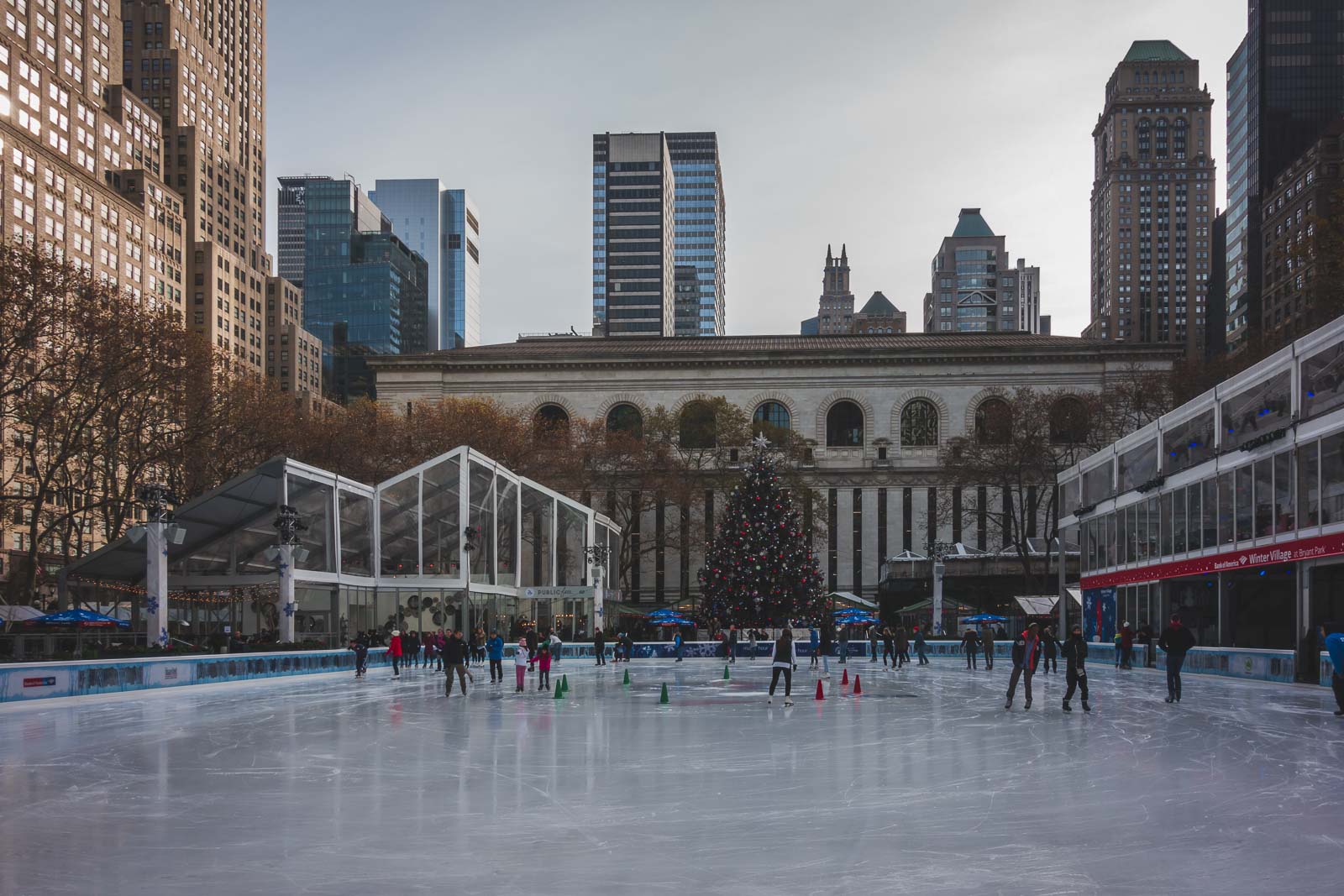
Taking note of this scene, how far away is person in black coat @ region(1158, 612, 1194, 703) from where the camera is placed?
76.0 ft

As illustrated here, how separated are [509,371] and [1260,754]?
8489 centimetres

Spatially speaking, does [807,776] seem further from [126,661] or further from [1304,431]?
[1304,431]

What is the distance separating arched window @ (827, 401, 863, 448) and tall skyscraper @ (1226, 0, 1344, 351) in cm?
4860

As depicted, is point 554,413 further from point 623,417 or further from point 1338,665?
point 1338,665

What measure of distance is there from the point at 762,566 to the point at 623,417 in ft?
132

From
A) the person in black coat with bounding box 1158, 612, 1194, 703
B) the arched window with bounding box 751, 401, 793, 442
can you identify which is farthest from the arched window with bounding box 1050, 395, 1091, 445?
the person in black coat with bounding box 1158, 612, 1194, 703

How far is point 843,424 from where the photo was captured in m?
98.3

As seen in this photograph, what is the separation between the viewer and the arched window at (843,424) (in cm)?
9781

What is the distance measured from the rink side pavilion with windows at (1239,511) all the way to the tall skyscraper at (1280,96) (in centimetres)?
8387

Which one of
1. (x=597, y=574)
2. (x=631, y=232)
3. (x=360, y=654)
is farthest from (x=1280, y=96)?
(x=360, y=654)

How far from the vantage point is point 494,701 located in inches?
1038

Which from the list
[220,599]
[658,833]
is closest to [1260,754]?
[658,833]

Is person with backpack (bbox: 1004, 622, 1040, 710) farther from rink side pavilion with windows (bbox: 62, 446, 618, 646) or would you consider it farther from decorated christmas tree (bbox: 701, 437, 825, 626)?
decorated christmas tree (bbox: 701, 437, 825, 626)

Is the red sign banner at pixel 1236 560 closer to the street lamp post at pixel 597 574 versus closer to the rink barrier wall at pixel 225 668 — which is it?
the rink barrier wall at pixel 225 668
